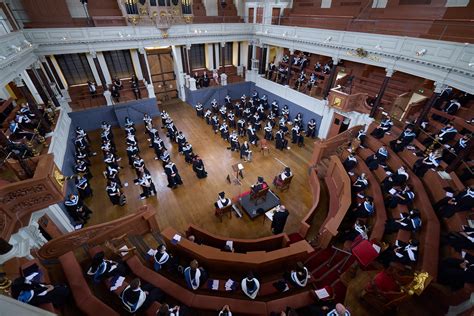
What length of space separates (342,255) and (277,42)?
1331cm

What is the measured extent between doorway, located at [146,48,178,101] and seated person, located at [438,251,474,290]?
712 inches

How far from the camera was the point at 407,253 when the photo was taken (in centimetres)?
532

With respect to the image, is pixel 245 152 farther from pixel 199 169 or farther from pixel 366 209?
pixel 366 209

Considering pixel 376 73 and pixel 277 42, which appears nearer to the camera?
pixel 376 73

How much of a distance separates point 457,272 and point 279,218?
13.1 feet

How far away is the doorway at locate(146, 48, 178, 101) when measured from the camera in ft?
53.7

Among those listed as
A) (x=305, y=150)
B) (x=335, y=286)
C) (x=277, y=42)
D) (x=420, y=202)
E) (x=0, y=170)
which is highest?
(x=277, y=42)

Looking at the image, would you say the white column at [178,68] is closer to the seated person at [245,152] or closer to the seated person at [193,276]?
the seated person at [245,152]

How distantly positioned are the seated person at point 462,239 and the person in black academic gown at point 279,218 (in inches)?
154

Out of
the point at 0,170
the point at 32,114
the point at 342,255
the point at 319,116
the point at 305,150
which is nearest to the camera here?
the point at 0,170

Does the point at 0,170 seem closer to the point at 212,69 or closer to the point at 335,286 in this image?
the point at 335,286

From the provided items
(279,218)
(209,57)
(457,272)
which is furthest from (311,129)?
(209,57)

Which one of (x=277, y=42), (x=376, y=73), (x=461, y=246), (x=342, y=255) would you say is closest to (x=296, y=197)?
(x=342, y=255)

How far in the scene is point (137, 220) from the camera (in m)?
6.82
